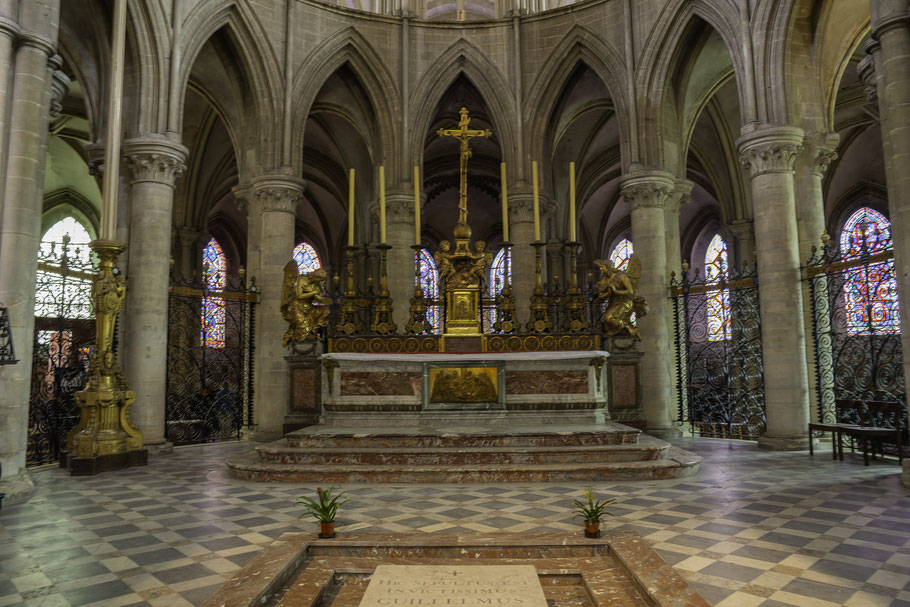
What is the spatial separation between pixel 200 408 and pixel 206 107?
9.45 meters

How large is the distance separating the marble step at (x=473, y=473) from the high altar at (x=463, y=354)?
1510mm

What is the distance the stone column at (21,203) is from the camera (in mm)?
6977

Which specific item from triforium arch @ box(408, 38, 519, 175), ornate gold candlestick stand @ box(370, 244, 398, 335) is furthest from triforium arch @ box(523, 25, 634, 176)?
ornate gold candlestick stand @ box(370, 244, 398, 335)

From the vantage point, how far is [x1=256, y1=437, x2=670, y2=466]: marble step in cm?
781

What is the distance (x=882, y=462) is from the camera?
29.1 feet

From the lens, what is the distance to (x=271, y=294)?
13.4m

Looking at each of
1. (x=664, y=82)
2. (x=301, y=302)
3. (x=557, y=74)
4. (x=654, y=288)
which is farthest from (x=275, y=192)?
(x=664, y=82)

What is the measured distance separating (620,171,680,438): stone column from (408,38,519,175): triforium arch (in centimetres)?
346

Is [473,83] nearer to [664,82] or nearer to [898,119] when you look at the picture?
[664,82]

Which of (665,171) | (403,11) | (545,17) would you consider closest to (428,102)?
(403,11)

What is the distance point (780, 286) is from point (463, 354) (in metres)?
5.89

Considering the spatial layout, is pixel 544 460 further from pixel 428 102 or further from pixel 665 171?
pixel 428 102

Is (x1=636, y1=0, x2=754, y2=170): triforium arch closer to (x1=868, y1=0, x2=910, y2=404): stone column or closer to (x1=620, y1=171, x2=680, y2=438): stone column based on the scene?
(x1=620, y1=171, x2=680, y2=438): stone column

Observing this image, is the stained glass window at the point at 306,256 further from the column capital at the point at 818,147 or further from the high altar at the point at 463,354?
the column capital at the point at 818,147
